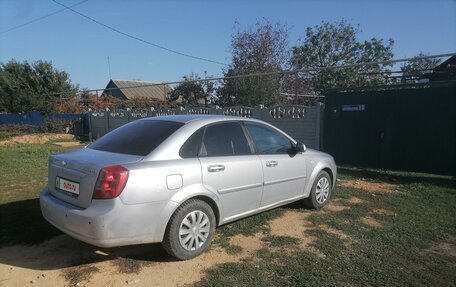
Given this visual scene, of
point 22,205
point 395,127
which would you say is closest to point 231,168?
point 22,205

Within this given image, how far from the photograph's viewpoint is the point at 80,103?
30.0 metres

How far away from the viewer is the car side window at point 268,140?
5.30 m

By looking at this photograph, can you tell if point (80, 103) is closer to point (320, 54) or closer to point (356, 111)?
point (320, 54)

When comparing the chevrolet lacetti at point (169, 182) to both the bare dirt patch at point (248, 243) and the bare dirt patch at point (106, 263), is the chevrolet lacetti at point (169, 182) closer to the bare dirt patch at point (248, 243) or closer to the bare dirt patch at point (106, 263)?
the bare dirt patch at point (106, 263)

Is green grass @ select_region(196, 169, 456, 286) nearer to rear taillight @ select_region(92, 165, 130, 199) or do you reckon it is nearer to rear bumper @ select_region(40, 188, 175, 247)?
rear bumper @ select_region(40, 188, 175, 247)

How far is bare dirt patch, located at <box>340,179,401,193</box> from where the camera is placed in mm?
8047

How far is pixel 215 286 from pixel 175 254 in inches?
26.0

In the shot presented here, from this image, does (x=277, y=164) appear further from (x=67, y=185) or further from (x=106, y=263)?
(x=67, y=185)

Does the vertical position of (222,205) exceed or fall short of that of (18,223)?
it exceeds it

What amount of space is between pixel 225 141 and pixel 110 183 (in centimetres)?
159

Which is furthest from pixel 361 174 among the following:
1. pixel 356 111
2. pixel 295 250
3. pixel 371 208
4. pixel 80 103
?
pixel 80 103

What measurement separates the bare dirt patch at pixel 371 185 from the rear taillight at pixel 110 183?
573 cm

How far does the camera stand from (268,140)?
5508 millimetres

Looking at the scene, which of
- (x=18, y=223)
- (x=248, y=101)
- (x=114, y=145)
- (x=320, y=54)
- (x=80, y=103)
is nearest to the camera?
(x=114, y=145)
